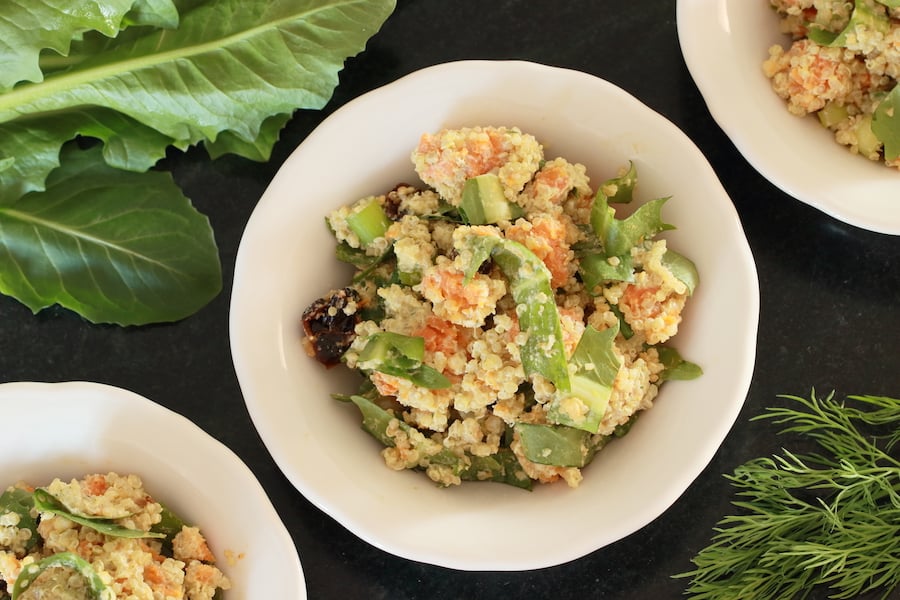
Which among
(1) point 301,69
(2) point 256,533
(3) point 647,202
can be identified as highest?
(1) point 301,69

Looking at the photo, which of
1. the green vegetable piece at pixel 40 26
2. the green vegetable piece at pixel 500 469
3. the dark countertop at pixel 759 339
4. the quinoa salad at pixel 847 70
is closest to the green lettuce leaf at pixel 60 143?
the dark countertop at pixel 759 339

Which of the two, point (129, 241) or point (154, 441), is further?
point (129, 241)

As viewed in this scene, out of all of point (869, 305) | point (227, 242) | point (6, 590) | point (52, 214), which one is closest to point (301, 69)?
point (227, 242)

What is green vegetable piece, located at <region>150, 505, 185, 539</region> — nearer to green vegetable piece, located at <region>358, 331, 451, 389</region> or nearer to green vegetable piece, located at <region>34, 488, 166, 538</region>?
green vegetable piece, located at <region>34, 488, 166, 538</region>

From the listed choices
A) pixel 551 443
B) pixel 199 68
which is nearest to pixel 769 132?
pixel 551 443

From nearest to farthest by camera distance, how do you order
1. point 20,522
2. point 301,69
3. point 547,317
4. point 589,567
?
point 547,317 < point 20,522 < point 301,69 < point 589,567

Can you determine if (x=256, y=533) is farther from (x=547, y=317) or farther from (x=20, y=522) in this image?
(x=547, y=317)

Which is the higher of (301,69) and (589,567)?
(301,69)


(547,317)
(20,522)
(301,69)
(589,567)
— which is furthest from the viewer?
(589,567)
